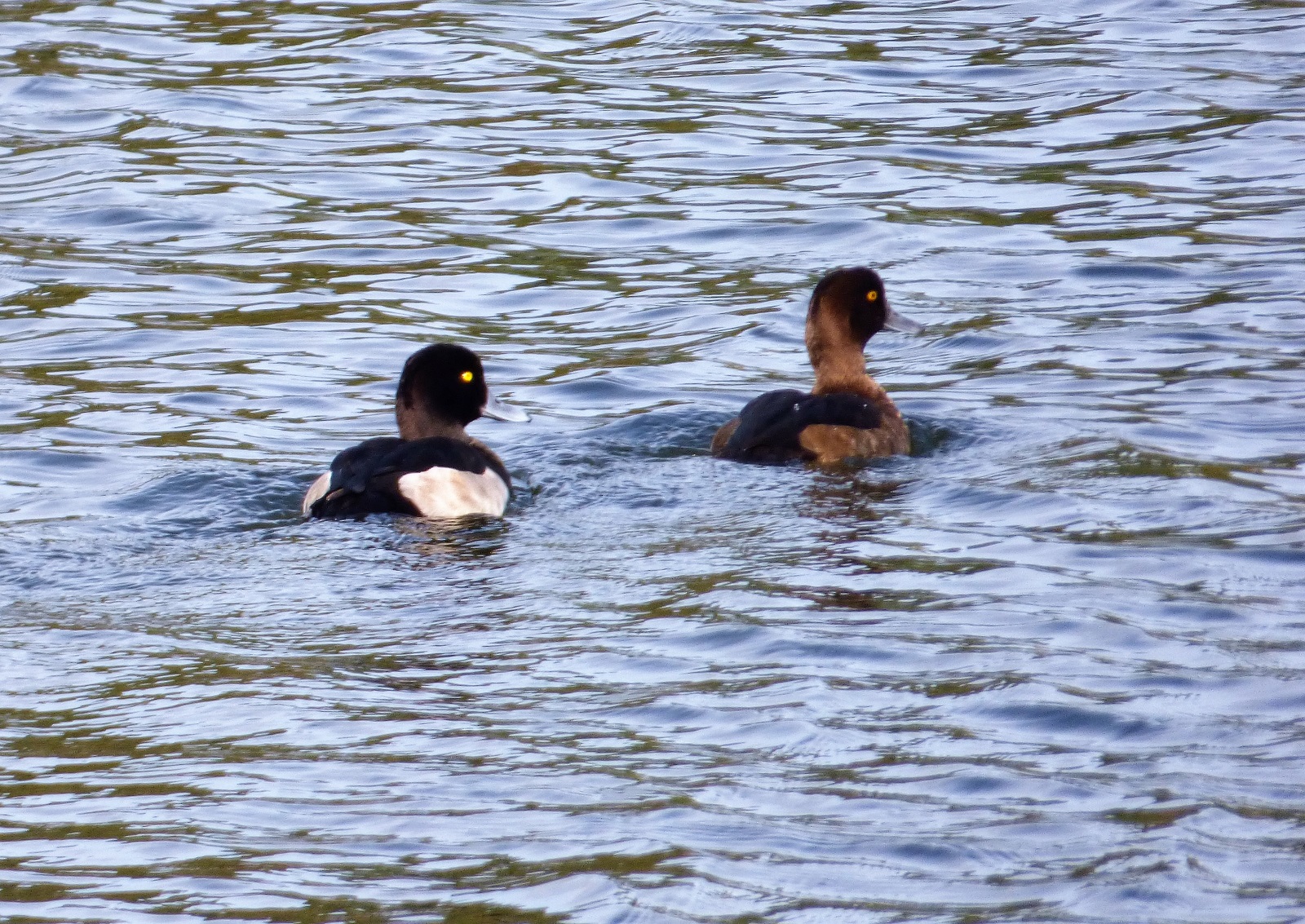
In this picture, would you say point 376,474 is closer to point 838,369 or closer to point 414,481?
point 414,481

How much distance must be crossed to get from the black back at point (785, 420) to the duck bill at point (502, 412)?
0.97 metres

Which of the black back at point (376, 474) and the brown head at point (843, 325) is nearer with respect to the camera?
the black back at point (376, 474)

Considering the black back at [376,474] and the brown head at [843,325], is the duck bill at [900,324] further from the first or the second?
the black back at [376,474]

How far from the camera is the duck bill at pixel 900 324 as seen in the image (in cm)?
990

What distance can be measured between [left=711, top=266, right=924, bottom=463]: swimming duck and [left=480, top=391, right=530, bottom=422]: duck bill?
0.88 metres

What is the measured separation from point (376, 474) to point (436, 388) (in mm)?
1082

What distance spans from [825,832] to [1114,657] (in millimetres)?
1580

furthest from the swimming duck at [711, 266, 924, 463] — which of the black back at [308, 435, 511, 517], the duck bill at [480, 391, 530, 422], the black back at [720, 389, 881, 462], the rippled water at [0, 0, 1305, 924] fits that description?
the black back at [308, 435, 511, 517]

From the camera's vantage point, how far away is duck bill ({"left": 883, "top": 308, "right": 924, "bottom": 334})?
990 cm

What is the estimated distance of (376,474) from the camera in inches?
315

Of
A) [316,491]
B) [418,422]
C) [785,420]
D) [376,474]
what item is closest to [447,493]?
[376,474]

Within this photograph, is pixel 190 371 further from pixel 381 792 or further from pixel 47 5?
pixel 47 5

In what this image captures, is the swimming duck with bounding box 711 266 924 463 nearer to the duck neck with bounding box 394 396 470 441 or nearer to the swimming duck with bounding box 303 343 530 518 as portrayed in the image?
the swimming duck with bounding box 303 343 530 518

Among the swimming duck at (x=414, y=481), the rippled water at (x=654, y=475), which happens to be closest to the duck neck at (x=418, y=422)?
the swimming duck at (x=414, y=481)
